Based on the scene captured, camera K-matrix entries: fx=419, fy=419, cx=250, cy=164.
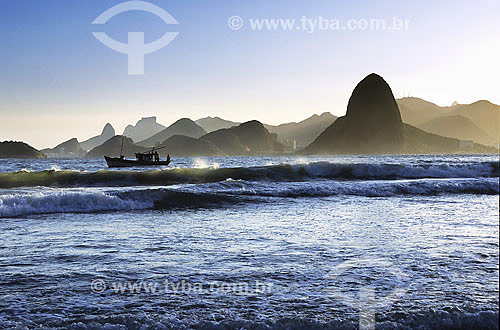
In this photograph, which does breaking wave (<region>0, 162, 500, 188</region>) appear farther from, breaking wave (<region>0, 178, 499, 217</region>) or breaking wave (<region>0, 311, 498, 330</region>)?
breaking wave (<region>0, 311, 498, 330</region>)

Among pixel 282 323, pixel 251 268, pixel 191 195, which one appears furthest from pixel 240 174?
pixel 282 323

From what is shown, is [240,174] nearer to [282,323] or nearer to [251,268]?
[251,268]

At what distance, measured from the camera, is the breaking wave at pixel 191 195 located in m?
15.2

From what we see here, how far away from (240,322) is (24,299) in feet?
8.64

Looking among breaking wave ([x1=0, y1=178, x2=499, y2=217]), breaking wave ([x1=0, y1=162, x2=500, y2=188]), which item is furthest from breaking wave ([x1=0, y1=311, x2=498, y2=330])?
breaking wave ([x1=0, y1=162, x2=500, y2=188])

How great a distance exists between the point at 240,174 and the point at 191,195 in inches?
606

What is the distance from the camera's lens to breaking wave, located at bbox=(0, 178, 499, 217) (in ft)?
49.8

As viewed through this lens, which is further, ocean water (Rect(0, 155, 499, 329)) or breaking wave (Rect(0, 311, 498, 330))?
ocean water (Rect(0, 155, 499, 329))

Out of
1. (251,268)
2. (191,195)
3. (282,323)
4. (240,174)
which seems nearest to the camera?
(282,323)

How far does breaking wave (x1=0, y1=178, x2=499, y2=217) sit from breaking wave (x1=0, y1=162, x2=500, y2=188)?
872 centimetres

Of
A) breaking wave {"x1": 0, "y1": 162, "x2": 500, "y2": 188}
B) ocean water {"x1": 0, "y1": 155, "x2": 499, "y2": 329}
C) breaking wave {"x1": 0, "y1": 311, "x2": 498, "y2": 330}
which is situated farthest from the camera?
breaking wave {"x1": 0, "y1": 162, "x2": 500, "y2": 188}

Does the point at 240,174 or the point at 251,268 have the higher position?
the point at 240,174

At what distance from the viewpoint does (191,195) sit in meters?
18.4

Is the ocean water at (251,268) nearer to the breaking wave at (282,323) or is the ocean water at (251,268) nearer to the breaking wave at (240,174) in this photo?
the breaking wave at (282,323)
